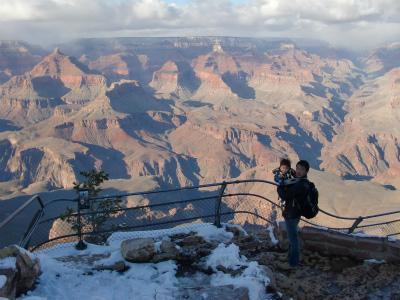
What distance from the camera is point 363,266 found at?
12.0 metres

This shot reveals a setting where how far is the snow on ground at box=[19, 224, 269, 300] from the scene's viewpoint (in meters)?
9.57

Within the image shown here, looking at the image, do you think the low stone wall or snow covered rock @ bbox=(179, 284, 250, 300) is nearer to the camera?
snow covered rock @ bbox=(179, 284, 250, 300)

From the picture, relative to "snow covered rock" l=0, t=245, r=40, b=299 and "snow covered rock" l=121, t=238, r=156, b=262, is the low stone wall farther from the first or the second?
"snow covered rock" l=0, t=245, r=40, b=299

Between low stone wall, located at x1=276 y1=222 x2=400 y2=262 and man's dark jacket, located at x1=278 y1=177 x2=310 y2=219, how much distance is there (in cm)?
197

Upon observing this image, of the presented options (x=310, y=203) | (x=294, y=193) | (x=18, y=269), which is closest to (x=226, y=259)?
(x=294, y=193)

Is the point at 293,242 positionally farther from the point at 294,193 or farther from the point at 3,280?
the point at 3,280

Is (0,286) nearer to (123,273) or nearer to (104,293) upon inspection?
(104,293)

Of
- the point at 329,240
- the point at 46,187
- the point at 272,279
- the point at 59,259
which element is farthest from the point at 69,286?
the point at 46,187

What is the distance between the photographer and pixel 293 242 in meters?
11.7

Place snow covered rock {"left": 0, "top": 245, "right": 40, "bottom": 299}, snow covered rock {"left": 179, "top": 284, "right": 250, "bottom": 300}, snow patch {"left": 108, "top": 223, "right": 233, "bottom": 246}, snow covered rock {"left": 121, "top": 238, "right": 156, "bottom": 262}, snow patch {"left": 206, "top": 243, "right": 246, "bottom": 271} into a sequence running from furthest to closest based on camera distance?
snow patch {"left": 108, "top": 223, "right": 233, "bottom": 246}
snow covered rock {"left": 121, "top": 238, "right": 156, "bottom": 262}
snow patch {"left": 206, "top": 243, "right": 246, "bottom": 271}
snow covered rock {"left": 179, "top": 284, "right": 250, "bottom": 300}
snow covered rock {"left": 0, "top": 245, "right": 40, "bottom": 299}

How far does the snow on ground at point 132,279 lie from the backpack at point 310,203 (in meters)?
1.65

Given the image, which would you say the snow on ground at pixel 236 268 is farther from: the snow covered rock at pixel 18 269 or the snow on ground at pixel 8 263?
the snow on ground at pixel 8 263

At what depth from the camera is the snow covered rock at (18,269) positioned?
861cm

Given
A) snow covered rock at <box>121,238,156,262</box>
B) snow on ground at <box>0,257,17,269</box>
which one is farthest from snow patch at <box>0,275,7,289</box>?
snow covered rock at <box>121,238,156,262</box>
